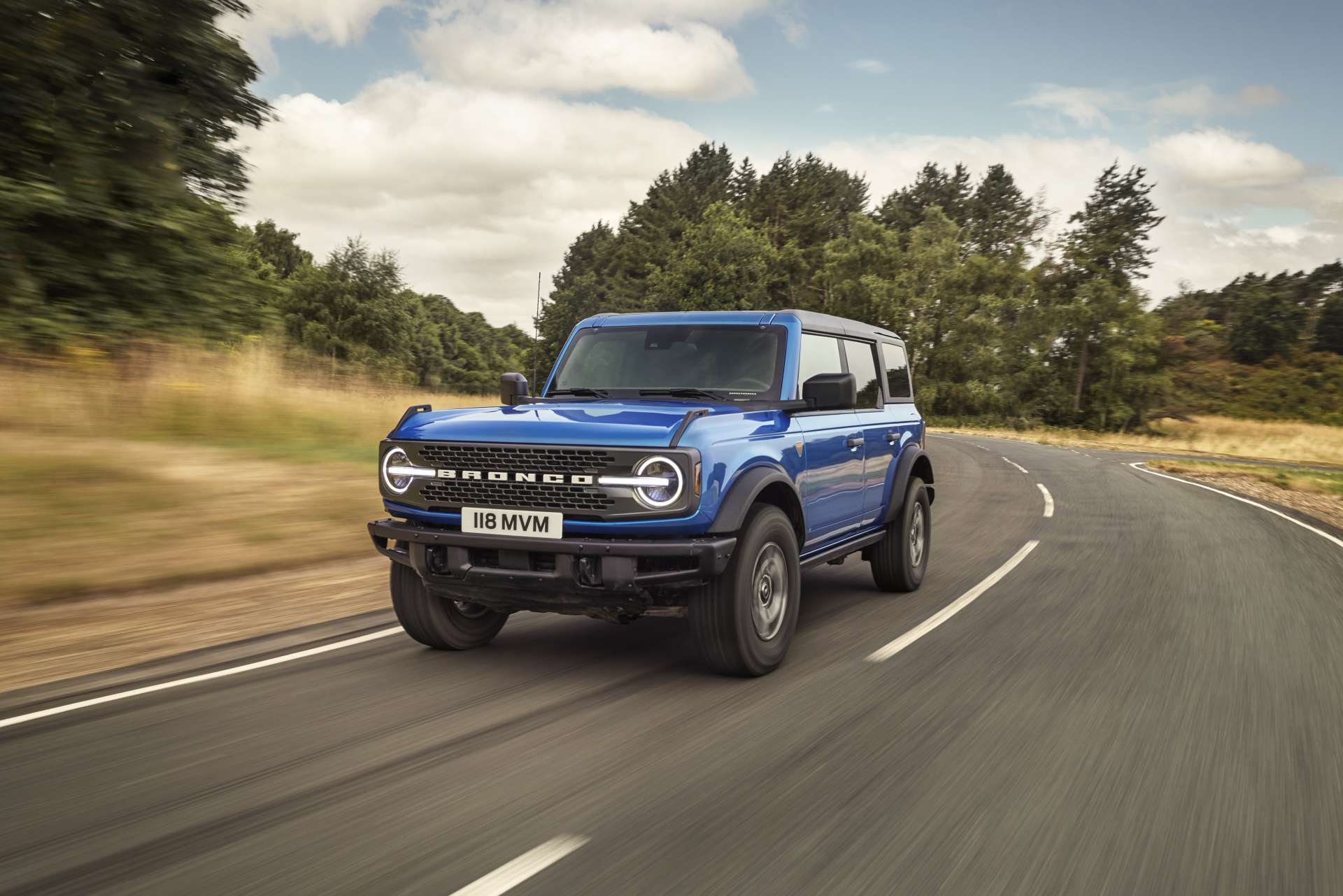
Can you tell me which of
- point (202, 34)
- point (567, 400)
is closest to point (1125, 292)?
point (202, 34)

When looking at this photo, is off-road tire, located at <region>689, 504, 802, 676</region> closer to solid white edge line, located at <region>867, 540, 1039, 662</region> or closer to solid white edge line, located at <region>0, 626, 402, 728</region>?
solid white edge line, located at <region>867, 540, 1039, 662</region>

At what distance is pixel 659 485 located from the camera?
4453mm

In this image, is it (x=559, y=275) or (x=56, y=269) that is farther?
(x=559, y=275)

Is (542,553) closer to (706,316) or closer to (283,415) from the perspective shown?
(706,316)

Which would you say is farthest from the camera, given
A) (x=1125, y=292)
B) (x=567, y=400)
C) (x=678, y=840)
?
(x=1125, y=292)

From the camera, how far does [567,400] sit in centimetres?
594

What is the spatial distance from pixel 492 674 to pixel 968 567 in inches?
202

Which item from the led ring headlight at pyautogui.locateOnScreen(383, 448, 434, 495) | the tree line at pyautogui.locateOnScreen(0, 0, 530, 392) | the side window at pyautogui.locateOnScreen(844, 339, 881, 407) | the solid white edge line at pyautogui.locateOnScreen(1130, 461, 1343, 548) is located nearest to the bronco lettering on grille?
the led ring headlight at pyautogui.locateOnScreen(383, 448, 434, 495)

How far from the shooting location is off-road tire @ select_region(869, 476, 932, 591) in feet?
23.9

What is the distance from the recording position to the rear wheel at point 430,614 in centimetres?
529

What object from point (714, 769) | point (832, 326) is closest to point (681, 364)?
point (832, 326)

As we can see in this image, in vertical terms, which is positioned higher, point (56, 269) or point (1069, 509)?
point (56, 269)

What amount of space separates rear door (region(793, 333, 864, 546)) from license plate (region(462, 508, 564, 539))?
158cm

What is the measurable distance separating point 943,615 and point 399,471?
3.79 meters
